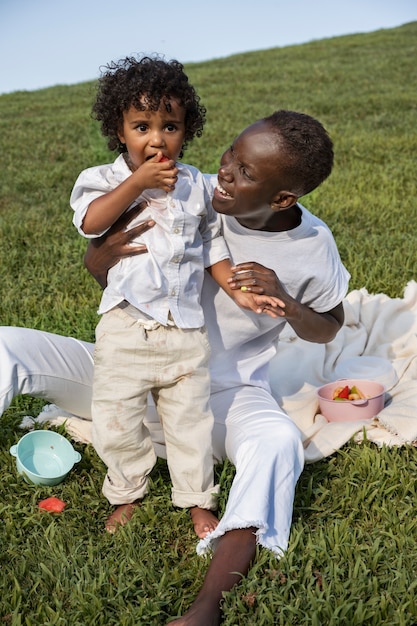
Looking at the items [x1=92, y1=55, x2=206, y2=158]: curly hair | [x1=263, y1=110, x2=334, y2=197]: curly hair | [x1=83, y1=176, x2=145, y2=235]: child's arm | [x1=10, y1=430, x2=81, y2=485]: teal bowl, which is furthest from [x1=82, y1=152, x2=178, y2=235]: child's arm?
[x1=10, y1=430, x2=81, y2=485]: teal bowl

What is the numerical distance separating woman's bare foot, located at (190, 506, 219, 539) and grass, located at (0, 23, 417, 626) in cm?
6

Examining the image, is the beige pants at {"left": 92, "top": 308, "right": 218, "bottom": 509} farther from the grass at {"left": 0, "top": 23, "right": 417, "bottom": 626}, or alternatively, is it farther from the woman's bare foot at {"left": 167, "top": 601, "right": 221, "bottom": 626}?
the woman's bare foot at {"left": 167, "top": 601, "right": 221, "bottom": 626}

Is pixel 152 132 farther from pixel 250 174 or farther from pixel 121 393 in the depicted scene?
pixel 121 393

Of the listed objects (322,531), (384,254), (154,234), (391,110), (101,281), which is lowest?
(391,110)

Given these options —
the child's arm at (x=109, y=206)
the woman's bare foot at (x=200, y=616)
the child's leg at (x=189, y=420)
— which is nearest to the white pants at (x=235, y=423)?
the child's leg at (x=189, y=420)

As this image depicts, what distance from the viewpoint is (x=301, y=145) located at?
2783mm

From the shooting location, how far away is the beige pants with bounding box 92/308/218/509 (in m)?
2.87

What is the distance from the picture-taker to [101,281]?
3211 millimetres

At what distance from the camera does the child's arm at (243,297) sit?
2.87 meters

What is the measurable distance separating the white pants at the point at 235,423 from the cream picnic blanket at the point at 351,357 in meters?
0.37

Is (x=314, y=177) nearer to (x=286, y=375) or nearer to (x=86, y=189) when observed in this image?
(x=86, y=189)

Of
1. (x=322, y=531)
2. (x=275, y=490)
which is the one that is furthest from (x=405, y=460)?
(x=275, y=490)

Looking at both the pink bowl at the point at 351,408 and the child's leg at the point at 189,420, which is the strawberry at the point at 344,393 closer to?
the pink bowl at the point at 351,408

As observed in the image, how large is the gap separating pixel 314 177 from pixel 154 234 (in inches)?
23.8
